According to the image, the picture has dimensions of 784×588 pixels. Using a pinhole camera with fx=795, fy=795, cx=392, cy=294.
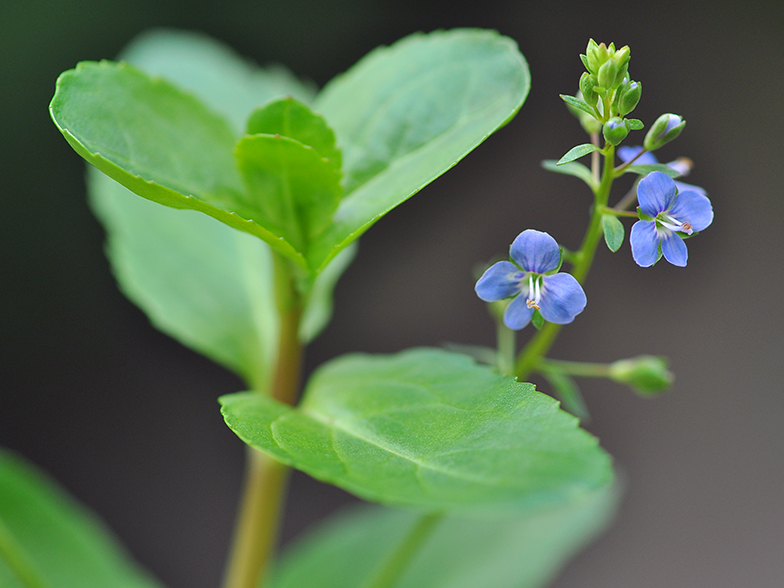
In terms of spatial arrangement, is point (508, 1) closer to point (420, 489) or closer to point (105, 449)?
point (105, 449)

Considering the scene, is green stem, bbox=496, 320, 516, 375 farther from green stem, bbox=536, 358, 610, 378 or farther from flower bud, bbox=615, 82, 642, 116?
flower bud, bbox=615, 82, 642, 116

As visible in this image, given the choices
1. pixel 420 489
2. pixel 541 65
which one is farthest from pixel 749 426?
pixel 420 489

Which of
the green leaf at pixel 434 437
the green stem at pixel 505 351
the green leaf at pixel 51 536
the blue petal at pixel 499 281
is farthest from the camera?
the green leaf at pixel 51 536

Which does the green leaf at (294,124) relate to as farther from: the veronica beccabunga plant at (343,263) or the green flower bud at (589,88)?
the green flower bud at (589,88)

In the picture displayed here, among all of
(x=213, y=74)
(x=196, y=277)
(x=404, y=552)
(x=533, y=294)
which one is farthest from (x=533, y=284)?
(x=213, y=74)

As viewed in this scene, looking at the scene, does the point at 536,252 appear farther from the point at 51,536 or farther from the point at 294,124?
the point at 51,536

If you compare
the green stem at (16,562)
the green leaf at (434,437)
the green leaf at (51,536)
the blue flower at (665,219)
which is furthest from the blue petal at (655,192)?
the green leaf at (51,536)
